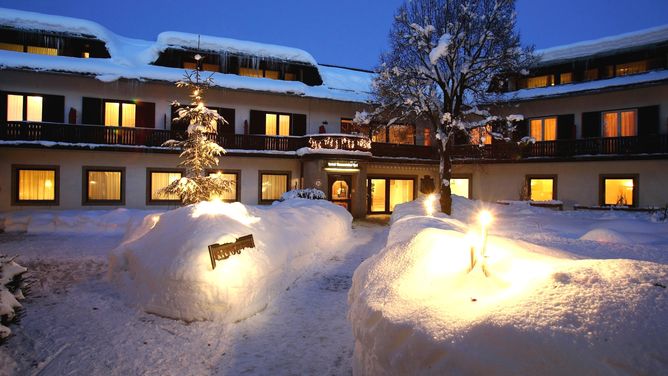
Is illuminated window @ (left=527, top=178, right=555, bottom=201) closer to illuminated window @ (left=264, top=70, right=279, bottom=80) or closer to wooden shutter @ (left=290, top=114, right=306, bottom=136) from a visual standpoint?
wooden shutter @ (left=290, top=114, right=306, bottom=136)

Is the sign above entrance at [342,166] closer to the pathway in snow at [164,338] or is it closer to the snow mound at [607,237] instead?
the snow mound at [607,237]

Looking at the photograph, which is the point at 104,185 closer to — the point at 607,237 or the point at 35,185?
the point at 35,185

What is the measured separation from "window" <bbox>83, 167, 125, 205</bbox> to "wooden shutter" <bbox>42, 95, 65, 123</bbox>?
2.91 m

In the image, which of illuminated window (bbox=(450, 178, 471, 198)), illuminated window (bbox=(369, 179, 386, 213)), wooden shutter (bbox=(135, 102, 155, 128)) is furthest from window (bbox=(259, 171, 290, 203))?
illuminated window (bbox=(450, 178, 471, 198))

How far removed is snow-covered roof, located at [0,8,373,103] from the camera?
20.7 metres

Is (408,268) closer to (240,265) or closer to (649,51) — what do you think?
(240,265)

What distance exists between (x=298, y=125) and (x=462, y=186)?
41.0 feet

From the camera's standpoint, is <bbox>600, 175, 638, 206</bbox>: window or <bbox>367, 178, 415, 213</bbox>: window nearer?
<bbox>600, 175, 638, 206</bbox>: window

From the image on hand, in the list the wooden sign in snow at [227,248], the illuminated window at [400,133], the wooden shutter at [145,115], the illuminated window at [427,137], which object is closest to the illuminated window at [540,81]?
the illuminated window at [427,137]

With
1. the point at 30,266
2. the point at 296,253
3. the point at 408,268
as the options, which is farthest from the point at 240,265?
the point at 30,266

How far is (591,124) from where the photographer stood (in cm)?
2408

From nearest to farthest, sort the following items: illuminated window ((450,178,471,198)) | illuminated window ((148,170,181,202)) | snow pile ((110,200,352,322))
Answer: snow pile ((110,200,352,322)) → illuminated window ((148,170,181,202)) → illuminated window ((450,178,471,198))

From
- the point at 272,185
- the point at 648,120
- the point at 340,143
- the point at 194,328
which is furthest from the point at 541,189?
the point at 194,328

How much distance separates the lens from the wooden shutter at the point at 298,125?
26188mm
